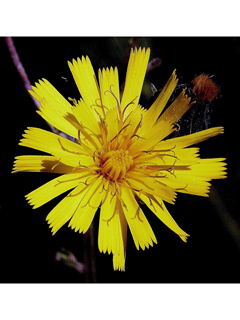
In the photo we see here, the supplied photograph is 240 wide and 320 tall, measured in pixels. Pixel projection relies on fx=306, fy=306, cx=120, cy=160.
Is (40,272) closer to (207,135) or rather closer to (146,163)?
(146,163)

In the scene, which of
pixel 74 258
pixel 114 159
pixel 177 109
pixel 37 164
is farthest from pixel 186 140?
pixel 74 258

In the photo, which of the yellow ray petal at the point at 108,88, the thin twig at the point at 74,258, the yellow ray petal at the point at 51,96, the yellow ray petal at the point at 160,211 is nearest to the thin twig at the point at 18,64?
the thin twig at the point at 74,258

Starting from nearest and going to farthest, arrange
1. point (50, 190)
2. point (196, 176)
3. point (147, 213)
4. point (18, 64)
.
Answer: point (50, 190) < point (196, 176) < point (18, 64) < point (147, 213)

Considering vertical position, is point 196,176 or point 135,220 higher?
point 196,176

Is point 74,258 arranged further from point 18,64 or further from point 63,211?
point 18,64

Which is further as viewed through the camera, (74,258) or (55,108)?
(74,258)

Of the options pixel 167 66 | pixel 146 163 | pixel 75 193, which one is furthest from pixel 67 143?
pixel 167 66

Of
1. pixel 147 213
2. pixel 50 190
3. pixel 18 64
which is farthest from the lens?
pixel 147 213
